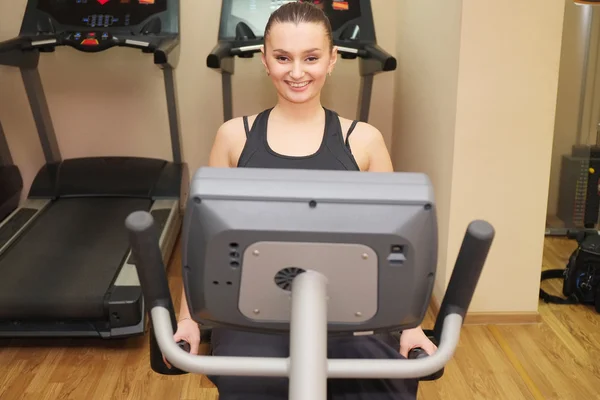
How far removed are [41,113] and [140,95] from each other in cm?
53

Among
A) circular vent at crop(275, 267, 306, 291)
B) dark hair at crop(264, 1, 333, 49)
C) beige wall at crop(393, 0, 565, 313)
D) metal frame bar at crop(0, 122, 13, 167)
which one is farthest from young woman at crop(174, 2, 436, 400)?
metal frame bar at crop(0, 122, 13, 167)

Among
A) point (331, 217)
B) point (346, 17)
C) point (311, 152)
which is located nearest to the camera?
point (331, 217)

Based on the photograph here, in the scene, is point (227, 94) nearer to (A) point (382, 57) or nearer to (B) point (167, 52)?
(B) point (167, 52)

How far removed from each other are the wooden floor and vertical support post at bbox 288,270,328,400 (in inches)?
58.6

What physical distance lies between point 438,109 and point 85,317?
5.14 feet

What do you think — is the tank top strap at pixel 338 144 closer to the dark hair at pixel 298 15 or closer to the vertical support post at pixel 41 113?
the dark hair at pixel 298 15

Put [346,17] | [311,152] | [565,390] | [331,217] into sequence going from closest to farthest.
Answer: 1. [331,217]
2. [311,152]
3. [565,390]
4. [346,17]

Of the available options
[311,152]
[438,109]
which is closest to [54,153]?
[438,109]

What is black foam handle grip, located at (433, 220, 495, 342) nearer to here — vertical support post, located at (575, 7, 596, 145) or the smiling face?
the smiling face

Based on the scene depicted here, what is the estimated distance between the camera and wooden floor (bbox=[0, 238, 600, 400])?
7.38 ft

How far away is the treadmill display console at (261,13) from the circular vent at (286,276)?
7.69 ft

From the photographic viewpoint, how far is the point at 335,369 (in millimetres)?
877

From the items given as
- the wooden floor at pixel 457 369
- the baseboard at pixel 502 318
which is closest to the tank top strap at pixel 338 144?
the wooden floor at pixel 457 369

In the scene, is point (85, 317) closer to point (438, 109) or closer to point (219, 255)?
point (438, 109)
